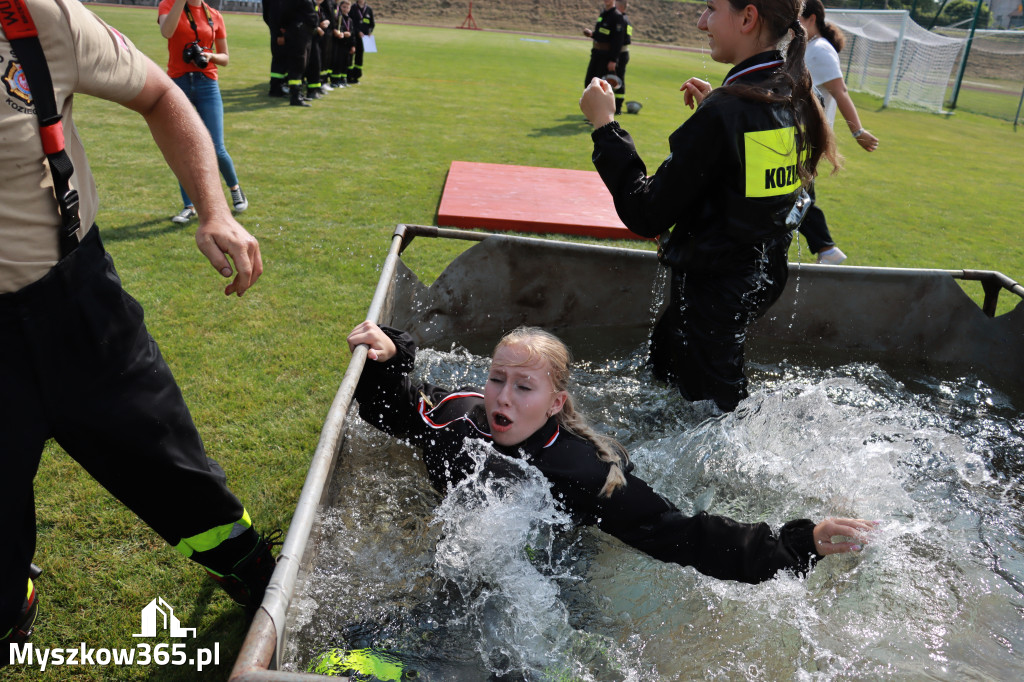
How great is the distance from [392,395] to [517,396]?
1.82ft

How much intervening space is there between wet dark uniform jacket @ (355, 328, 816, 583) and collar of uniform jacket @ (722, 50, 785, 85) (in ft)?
5.22

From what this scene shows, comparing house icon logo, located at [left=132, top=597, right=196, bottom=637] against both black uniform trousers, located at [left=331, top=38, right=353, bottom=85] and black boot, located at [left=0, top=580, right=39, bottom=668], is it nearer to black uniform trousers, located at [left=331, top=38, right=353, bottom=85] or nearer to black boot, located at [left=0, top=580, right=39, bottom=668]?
→ black boot, located at [left=0, top=580, right=39, bottom=668]

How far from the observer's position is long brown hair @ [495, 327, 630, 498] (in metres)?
2.59

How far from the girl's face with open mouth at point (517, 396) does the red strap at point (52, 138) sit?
60.2 inches

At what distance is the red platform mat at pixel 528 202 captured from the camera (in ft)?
21.5

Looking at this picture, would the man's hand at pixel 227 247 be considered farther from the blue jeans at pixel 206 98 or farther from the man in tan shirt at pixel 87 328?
the blue jeans at pixel 206 98

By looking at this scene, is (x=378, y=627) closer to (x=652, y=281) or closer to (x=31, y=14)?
(x=31, y=14)

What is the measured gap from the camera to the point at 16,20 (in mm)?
1737

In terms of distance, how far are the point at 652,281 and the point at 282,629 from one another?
3350mm

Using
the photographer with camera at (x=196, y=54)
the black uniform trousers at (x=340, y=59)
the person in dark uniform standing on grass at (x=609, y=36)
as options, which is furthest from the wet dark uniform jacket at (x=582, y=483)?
the black uniform trousers at (x=340, y=59)

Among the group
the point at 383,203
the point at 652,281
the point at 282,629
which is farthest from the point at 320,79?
the point at 282,629

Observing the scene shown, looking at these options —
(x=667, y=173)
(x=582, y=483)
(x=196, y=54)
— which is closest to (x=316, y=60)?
(x=196, y=54)

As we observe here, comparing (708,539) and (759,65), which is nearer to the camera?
Answer: (708,539)

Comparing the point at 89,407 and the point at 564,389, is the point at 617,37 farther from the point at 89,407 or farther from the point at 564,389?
the point at 89,407
